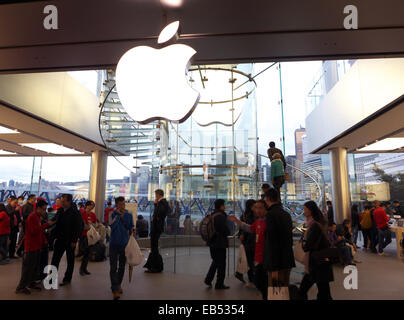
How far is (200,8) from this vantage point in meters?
3.09

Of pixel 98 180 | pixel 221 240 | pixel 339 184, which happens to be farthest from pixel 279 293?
pixel 98 180

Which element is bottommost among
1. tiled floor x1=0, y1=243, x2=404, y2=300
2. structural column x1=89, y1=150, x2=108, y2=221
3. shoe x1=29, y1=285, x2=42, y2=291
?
tiled floor x1=0, y1=243, x2=404, y2=300

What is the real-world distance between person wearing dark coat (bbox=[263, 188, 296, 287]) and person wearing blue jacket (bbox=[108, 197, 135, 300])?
2.05 meters

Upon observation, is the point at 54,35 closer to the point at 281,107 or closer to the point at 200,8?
the point at 200,8

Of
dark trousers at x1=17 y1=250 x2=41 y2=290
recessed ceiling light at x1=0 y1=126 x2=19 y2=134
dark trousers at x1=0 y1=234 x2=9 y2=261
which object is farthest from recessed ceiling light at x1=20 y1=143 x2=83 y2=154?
dark trousers at x1=17 y1=250 x2=41 y2=290

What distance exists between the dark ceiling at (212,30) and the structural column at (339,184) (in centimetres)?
679

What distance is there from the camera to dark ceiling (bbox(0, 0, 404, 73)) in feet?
10.00

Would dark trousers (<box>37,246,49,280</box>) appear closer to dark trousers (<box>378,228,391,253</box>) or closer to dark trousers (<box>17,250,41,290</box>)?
dark trousers (<box>17,250,41,290</box>)

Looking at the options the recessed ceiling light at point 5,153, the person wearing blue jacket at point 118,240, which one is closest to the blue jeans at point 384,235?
the person wearing blue jacket at point 118,240

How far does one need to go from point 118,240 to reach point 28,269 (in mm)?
1511

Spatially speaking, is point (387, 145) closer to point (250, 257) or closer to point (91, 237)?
point (250, 257)

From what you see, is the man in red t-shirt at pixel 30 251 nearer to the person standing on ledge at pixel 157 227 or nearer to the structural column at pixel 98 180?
the person standing on ledge at pixel 157 227

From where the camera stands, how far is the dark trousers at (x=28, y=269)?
396 centimetres

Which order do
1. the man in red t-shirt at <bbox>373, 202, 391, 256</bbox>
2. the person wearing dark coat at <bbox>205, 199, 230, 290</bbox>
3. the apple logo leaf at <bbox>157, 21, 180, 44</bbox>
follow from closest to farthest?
the apple logo leaf at <bbox>157, 21, 180, 44</bbox>
the person wearing dark coat at <bbox>205, 199, 230, 290</bbox>
the man in red t-shirt at <bbox>373, 202, 391, 256</bbox>
